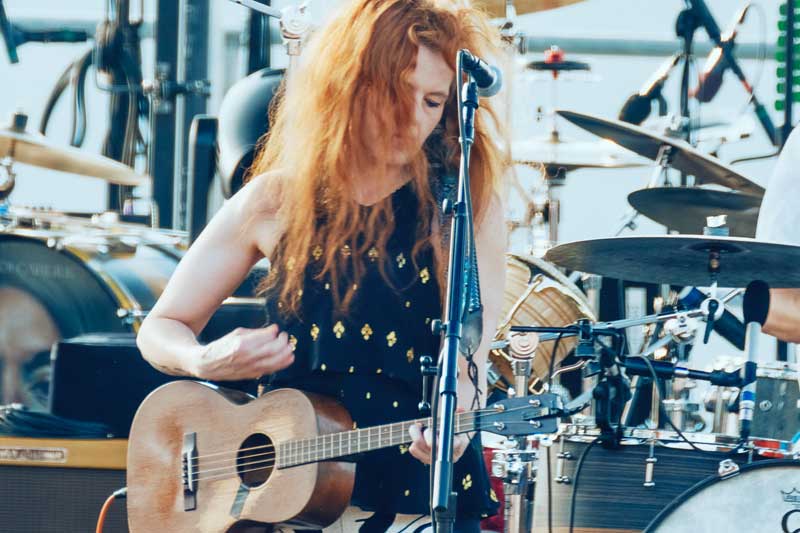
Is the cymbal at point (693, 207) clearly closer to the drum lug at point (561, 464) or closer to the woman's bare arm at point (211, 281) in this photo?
the drum lug at point (561, 464)

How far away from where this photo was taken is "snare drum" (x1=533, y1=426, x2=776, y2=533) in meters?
3.12

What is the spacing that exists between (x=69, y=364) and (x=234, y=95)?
97 centimetres

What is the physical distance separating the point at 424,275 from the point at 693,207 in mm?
1952

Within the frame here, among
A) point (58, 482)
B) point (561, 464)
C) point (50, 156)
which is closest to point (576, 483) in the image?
point (561, 464)

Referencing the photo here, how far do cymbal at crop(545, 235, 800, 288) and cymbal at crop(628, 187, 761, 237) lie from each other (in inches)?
30.9

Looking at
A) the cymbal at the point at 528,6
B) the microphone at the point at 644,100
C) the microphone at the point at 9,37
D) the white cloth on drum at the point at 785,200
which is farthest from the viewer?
the microphone at the point at 644,100

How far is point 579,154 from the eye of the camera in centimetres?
496

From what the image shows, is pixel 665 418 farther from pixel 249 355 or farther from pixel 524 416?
pixel 249 355

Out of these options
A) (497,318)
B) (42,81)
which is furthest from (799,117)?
(42,81)

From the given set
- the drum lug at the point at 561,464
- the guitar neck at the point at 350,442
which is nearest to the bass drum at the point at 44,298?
the drum lug at the point at 561,464

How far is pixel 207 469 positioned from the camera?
274 centimetres

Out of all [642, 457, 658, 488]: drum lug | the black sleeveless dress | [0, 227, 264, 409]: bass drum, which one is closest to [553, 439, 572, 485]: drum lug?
[642, 457, 658, 488]: drum lug

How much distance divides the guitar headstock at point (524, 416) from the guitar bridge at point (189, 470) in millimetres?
789

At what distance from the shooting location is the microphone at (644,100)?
4.82 m
